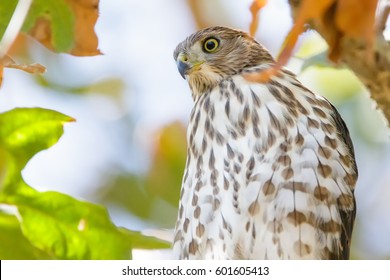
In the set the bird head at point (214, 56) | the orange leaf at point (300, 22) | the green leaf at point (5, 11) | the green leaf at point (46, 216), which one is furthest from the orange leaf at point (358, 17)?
the bird head at point (214, 56)

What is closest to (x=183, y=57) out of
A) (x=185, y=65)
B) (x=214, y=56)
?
(x=185, y=65)

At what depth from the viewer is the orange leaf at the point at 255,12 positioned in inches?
83.1

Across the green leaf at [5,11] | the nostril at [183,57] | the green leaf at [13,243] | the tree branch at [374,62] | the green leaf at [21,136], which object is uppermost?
the green leaf at [5,11]

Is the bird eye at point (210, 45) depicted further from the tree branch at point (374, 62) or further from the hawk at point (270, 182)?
the tree branch at point (374, 62)

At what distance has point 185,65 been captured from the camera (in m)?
5.16

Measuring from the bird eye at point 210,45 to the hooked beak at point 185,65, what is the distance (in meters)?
0.20

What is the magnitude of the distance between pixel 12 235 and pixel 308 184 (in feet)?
4.92

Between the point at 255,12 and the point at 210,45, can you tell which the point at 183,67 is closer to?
the point at 210,45

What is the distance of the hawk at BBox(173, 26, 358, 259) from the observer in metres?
4.12

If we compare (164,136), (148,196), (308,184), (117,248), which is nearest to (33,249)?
(117,248)

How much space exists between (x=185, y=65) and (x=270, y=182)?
1.34m

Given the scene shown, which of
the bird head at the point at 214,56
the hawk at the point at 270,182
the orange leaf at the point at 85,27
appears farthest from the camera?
the bird head at the point at 214,56

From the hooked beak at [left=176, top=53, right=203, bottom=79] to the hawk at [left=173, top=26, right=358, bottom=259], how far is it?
1.80 feet

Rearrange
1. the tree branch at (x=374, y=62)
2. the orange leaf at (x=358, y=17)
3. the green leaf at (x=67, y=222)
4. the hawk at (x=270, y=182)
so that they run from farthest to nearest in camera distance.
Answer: the hawk at (x=270, y=182), the green leaf at (x=67, y=222), the tree branch at (x=374, y=62), the orange leaf at (x=358, y=17)
